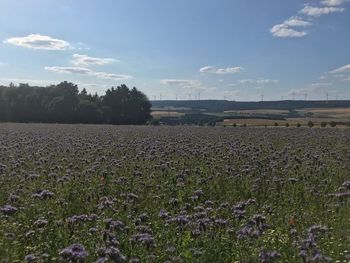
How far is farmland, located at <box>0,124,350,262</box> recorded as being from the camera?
6.29 meters

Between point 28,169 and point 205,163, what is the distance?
486 cm

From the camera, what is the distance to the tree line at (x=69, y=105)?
80.0m

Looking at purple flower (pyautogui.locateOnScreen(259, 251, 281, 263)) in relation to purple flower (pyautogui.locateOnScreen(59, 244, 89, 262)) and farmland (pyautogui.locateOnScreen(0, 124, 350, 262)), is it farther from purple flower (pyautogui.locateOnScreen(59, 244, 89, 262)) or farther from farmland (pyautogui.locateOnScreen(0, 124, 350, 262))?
purple flower (pyautogui.locateOnScreen(59, 244, 89, 262))

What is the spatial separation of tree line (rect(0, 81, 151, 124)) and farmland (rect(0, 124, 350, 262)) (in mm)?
62793

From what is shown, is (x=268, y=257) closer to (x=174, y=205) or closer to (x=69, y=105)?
(x=174, y=205)

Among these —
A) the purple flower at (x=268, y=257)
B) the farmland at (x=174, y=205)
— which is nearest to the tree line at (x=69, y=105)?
the farmland at (x=174, y=205)

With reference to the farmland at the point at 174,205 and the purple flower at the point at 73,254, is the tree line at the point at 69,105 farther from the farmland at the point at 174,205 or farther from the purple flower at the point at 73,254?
the purple flower at the point at 73,254

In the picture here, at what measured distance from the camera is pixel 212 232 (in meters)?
6.99

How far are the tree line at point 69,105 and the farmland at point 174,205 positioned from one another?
206 feet

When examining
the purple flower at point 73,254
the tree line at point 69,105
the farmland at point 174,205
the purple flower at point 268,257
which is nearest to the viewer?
the purple flower at point 73,254

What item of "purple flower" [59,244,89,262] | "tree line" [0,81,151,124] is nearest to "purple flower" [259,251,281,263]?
"purple flower" [59,244,89,262]

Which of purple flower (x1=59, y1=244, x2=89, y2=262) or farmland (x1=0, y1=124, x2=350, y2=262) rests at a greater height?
purple flower (x1=59, y1=244, x2=89, y2=262)

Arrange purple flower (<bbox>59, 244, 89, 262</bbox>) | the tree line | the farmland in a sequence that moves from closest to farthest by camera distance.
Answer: purple flower (<bbox>59, 244, 89, 262</bbox>) < the farmland < the tree line

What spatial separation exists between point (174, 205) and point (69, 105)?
242ft
